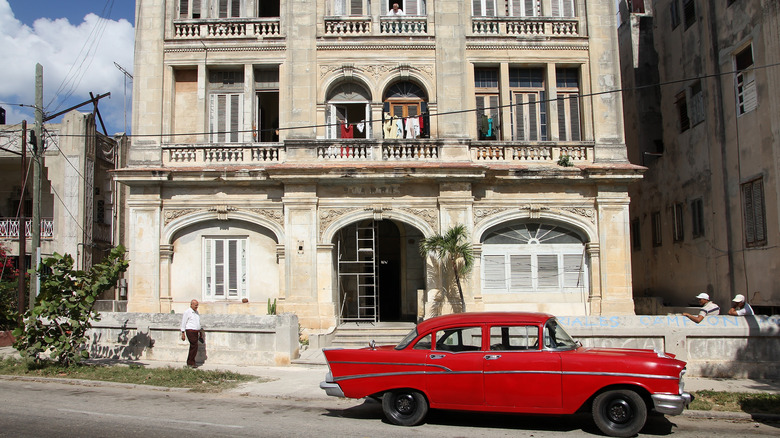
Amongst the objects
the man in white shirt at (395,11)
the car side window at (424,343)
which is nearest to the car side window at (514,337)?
the car side window at (424,343)

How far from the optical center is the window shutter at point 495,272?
1895 cm

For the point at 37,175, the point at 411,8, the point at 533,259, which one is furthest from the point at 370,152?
the point at 37,175

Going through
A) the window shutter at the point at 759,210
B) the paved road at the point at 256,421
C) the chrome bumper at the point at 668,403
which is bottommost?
the paved road at the point at 256,421

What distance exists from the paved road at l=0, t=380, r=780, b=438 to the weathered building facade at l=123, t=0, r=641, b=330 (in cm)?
734

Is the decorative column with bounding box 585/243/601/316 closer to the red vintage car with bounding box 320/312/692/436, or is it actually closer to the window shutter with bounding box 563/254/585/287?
the window shutter with bounding box 563/254/585/287

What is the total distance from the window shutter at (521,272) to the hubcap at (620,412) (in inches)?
406

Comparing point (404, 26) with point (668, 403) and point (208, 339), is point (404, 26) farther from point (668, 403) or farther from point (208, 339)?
point (668, 403)

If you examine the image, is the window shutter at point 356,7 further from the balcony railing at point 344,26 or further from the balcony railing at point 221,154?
the balcony railing at point 221,154

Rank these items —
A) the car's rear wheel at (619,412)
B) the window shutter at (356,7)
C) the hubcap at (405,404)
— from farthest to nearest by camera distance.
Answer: the window shutter at (356,7)
the hubcap at (405,404)
the car's rear wheel at (619,412)

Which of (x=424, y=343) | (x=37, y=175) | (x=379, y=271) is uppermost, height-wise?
(x=37, y=175)

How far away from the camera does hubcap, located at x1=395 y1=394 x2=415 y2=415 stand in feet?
30.7

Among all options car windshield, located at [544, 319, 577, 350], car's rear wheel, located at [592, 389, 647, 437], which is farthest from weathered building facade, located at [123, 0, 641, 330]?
car's rear wheel, located at [592, 389, 647, 437]

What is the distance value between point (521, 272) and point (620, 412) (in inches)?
Answer: 413

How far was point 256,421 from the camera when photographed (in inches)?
372
